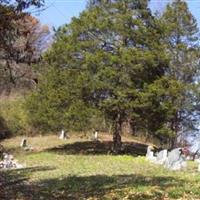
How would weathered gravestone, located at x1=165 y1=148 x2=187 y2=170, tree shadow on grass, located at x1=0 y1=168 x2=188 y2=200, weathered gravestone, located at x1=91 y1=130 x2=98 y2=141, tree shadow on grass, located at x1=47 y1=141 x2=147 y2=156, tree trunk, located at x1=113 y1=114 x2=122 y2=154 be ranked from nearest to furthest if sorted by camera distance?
tree shadow on grass, located at x1=0 y1=168 x2=188 y2=200 → weathered gravestone, located at x1=165 y1=148 x2=187 y2=170 → tree shadow on grass, located at x1=47 y1=141 x2=147 y2=156 → tree trunk, located at x1=113 y1=114 x2=122 y2=154 → weathered gravestone, located at x1=91 y1=130 x2=98 y2=141

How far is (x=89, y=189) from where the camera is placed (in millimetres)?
12914

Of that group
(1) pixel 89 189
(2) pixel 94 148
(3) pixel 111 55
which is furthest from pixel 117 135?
(1) pixel 89 189

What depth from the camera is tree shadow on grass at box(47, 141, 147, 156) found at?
3256 cm

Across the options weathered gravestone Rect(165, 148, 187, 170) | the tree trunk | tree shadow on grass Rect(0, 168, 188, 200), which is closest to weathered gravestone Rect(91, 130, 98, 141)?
the tree trunk

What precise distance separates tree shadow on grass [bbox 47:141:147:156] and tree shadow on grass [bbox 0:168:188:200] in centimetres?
1715

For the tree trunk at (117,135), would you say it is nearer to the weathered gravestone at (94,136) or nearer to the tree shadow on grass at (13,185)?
the weathered gravestone at (94,136)

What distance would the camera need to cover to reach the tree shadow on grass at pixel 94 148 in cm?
3256

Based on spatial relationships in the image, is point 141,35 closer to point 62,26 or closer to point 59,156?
point 62,26

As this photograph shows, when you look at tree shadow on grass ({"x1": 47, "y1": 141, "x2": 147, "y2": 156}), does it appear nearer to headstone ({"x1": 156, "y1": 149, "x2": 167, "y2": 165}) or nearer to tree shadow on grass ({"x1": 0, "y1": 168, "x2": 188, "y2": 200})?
headstone ({"x1": 156, "y1": 149, "x2": 167, "y2": 165})

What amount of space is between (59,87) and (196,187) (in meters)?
20.4

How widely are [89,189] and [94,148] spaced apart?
2205 cm

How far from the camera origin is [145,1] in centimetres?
3158

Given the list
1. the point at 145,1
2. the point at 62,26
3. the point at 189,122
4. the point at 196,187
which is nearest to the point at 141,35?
the point at 145,1

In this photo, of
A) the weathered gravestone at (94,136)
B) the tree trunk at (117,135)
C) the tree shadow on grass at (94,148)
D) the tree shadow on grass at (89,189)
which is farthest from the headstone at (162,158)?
the weathered gravestone at (94,136)
